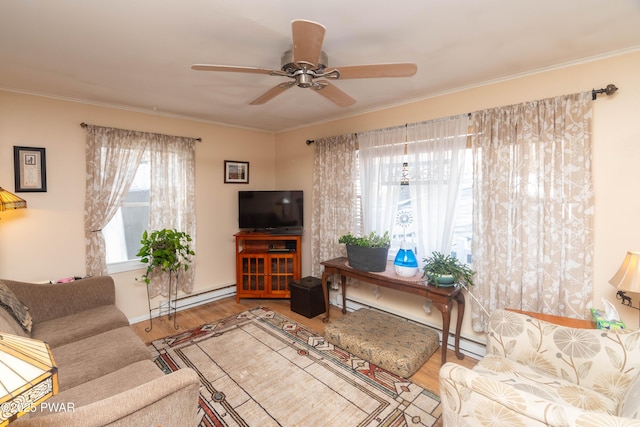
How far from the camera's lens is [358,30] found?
67.0 inches

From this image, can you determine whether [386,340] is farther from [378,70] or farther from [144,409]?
[378,70]

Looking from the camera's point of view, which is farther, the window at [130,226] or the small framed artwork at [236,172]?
the small framed artwork at [236,172]

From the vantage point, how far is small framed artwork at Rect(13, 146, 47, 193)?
2627 mm

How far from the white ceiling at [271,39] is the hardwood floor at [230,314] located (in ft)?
8.19

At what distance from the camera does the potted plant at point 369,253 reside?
2859mm

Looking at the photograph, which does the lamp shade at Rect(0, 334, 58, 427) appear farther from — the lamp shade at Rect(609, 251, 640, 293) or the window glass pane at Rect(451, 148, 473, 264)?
the window glass pane at Rect(451, 148, 473, 264)

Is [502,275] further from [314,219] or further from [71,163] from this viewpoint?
[71,163]

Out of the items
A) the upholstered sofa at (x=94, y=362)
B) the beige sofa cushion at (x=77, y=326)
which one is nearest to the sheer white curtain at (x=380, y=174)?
the upholstered sofa at (x=94, y=362)

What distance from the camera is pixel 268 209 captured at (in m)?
4.08

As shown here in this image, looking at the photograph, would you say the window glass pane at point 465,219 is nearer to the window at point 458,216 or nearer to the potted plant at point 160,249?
the window at point 458,216

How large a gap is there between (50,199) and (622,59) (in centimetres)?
487

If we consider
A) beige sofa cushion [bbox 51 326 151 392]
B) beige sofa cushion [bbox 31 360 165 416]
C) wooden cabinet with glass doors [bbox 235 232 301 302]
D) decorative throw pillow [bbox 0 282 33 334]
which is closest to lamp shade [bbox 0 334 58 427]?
beige sofa cushion [bbox 31 360 165 416]

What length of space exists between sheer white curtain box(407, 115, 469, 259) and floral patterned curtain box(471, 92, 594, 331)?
0.53 ft

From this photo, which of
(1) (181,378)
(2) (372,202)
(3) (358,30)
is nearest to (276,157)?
(2) (372,202)
